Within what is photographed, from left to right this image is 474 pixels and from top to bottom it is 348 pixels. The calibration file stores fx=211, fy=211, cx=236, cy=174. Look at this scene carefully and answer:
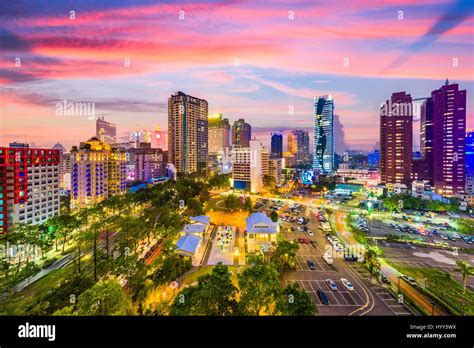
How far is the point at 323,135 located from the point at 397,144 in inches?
1229

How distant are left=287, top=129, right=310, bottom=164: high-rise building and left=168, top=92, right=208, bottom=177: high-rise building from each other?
155 feet

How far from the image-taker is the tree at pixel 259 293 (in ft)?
13.3

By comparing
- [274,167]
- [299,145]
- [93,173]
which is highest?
[299,145]

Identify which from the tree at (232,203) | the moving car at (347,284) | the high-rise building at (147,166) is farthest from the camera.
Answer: the high-rise building at (147,166)

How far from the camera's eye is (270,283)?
4324 millimetres

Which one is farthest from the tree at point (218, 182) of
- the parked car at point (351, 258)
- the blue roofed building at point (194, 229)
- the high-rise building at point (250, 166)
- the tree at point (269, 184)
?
the parked car at point (351, 258)

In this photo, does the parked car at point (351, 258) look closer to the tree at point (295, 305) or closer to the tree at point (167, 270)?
the tree at point (295, 305)

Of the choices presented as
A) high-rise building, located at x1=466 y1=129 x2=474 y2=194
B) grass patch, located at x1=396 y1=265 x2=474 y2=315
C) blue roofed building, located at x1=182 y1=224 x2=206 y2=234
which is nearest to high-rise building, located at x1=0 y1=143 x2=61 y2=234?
blue roofed building, located at x1=182 y1=224 x2=206 y2=234

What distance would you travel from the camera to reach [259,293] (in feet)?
13.7

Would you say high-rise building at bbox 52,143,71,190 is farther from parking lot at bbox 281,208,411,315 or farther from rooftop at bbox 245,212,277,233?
parking lot at bbox 281,208,411,315

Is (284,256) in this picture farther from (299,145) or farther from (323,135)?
(299,145)

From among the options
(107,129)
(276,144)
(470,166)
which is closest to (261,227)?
(470,166)

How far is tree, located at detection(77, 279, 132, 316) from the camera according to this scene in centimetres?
383

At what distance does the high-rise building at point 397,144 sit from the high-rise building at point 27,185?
41.5m
